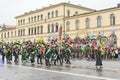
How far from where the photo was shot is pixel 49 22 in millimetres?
71375

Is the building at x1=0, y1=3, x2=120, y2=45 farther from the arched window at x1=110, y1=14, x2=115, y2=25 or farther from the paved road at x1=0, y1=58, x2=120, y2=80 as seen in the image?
the paved road at x1=0, y1=58, x2=120, y2=80

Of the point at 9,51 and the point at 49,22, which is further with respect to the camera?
the point at 49,22

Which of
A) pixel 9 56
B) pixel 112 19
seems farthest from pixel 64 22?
pixel 9 56

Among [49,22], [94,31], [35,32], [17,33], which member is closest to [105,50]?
[94,31]

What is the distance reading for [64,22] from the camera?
218ft

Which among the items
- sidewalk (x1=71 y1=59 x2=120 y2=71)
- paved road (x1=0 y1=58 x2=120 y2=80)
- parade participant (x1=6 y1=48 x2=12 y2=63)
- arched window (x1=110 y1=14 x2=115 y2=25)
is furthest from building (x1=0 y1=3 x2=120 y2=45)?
paved road (x1=0 y1=58 x2=120 y2=80)

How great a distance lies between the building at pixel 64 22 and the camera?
177 ft

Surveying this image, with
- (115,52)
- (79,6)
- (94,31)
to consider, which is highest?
(79,6)

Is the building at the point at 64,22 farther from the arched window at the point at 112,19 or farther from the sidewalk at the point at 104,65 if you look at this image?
the sidewalk at the point at 104,65

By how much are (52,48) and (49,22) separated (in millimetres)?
47848

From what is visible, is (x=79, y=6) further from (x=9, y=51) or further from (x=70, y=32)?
(x=9, y=51)

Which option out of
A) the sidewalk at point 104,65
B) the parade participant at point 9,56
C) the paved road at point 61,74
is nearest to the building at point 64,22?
the parade participant at point 9,56

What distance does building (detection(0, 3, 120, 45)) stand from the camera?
5381 centimetres

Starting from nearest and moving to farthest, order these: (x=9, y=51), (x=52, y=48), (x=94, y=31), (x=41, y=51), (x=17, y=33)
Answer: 1. (x=52, y=48)
2. (x=41, y=51)
3. (x=9, y=51)
4. (x=94, y=31)
5. (x=17, y=33)
